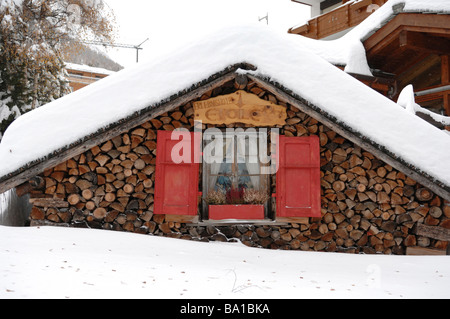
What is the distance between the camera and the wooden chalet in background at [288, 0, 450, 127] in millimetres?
7234

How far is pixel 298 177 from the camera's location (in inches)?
205

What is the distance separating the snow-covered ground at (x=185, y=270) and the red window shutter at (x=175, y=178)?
0.45 m

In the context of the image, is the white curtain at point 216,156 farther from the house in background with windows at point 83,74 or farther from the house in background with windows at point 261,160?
the house in background with windows at point 83,74

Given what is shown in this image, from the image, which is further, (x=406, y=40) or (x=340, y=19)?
(x=340, y=19)

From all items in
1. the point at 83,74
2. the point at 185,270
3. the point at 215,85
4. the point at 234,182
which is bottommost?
the point at 185,270

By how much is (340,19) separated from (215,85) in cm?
803

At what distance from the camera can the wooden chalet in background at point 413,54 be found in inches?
285

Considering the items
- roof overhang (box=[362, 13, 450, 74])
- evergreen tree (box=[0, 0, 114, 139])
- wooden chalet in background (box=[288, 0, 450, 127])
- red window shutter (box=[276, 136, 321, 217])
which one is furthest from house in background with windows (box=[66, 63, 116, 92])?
red window shutter (box=[276, 136, 321, 217])

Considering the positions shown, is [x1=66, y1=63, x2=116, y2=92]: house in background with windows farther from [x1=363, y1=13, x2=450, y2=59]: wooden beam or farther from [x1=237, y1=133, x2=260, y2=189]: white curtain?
[x1=237, y1=133, x2=260, y2=189]: white curtain

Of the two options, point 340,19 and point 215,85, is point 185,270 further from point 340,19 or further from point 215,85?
point 340,19

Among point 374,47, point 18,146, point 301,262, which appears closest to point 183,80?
point 18,146

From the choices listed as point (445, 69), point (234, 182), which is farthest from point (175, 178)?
point (445, 69)

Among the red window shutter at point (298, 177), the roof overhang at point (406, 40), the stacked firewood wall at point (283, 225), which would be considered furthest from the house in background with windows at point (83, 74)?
the red window shutter at point (298, 177)

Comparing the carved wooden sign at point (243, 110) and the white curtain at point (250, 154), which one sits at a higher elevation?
the carved wooden sign at point (243, 110)
